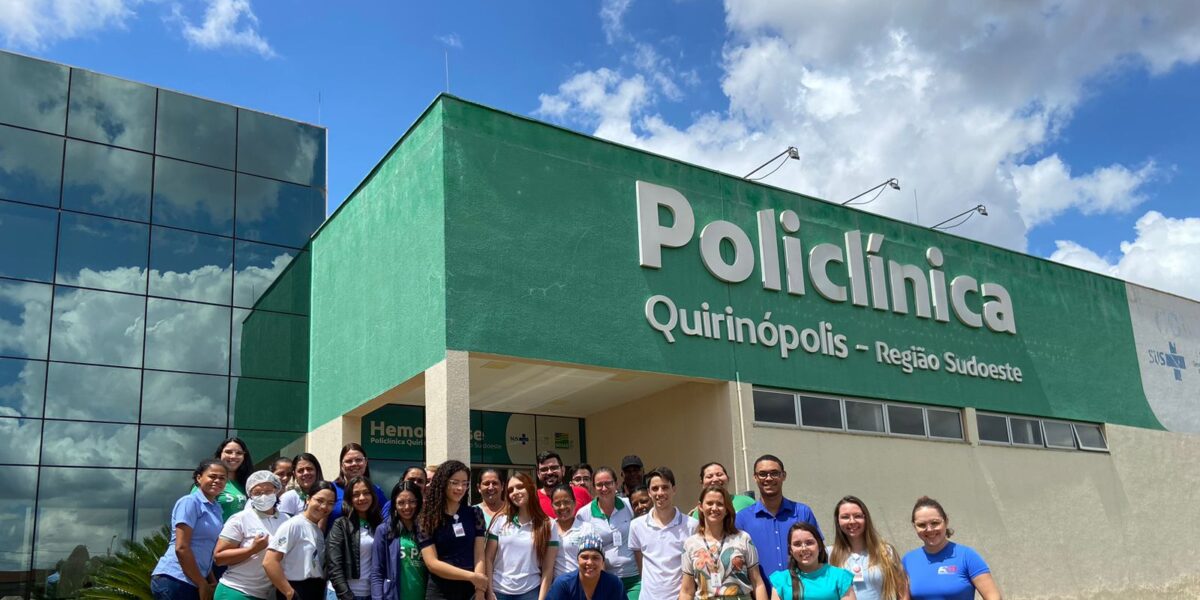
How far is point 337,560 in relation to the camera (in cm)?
687

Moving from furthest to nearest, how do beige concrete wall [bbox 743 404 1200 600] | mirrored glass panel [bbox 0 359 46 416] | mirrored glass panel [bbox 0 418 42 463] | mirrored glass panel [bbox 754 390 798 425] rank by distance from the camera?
1. mirrored glass panel [bbox 0 359 46 416]
2. mirrored glass panel [bbox 0 418 42 463]
3. beige concrete wall [bbox 743 404 1200 600]
4. mirrored glass panel [bbox 754 390 798 425]

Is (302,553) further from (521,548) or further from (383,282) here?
(383,282)

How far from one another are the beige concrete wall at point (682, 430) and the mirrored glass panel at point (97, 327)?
24.8ft

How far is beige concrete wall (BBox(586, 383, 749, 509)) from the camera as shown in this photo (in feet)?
43.7

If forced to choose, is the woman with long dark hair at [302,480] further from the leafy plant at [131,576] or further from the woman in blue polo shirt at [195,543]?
the leafy plant at [131,576]

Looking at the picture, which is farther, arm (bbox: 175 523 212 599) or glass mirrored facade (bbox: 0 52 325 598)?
glass mirrored facade (bbox: 0 52 325 598)

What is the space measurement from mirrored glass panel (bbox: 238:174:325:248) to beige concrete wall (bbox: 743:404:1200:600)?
852 centimetres

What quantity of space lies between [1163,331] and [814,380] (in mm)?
10950

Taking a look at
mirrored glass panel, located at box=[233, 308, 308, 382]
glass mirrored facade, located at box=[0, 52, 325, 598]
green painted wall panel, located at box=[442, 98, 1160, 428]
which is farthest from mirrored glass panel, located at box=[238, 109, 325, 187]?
green painted wall panel, located at box=[442, 98, 1160, 428]

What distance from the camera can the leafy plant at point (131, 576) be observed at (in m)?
12.0

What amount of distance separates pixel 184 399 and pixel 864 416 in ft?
34.5

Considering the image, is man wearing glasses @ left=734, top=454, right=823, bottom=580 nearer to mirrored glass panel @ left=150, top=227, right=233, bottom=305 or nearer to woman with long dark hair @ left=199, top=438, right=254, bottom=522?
woman with long dark hair @ left=199, top=438, right=254, bottom=522

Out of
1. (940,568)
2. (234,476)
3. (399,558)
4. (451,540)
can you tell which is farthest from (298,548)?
(940,568)

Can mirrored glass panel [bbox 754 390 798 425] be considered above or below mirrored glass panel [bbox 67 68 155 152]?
below
